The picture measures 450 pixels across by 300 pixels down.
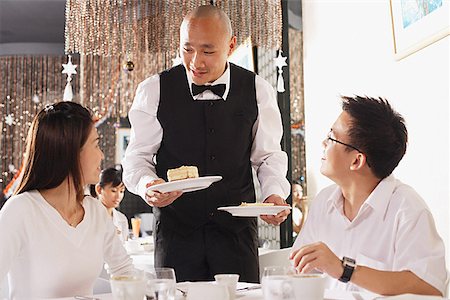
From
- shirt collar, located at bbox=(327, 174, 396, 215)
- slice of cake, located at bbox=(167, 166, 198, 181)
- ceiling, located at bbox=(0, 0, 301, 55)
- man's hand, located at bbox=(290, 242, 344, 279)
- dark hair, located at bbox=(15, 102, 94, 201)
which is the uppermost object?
ceiling, located at bbox=(0, 0, 301, 55)

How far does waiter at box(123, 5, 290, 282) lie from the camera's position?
245 centimetres

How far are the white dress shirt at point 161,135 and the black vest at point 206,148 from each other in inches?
1.3

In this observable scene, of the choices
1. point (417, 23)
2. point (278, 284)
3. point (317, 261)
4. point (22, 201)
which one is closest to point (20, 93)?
point (417, 23)

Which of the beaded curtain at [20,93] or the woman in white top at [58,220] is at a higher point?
the beaded curtain at [20,93]

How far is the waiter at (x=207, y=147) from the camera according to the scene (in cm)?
245

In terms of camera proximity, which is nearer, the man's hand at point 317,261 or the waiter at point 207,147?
the man's hand at point 317,261

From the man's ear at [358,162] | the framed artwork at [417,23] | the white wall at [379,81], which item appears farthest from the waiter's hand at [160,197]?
the framed artwork at [417,23]

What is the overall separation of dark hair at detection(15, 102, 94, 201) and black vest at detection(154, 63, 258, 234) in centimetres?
48

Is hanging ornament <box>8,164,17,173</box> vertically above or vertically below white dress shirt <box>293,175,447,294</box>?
above

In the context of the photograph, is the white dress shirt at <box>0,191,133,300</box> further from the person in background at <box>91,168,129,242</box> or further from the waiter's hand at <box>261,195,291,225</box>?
the person in background at <box>91,168,129,242</box>

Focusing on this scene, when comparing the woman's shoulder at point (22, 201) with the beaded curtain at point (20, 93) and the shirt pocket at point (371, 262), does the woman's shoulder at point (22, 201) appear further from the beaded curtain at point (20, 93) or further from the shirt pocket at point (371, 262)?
the beaded curtain at point (20, 93)

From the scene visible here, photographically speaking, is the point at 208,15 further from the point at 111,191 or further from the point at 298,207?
the point at 111,191

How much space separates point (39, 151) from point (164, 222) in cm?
63

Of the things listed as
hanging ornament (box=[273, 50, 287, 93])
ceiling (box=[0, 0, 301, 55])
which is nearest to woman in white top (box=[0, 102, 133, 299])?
hanging ornament (box=[273, 50, 287, 93])
